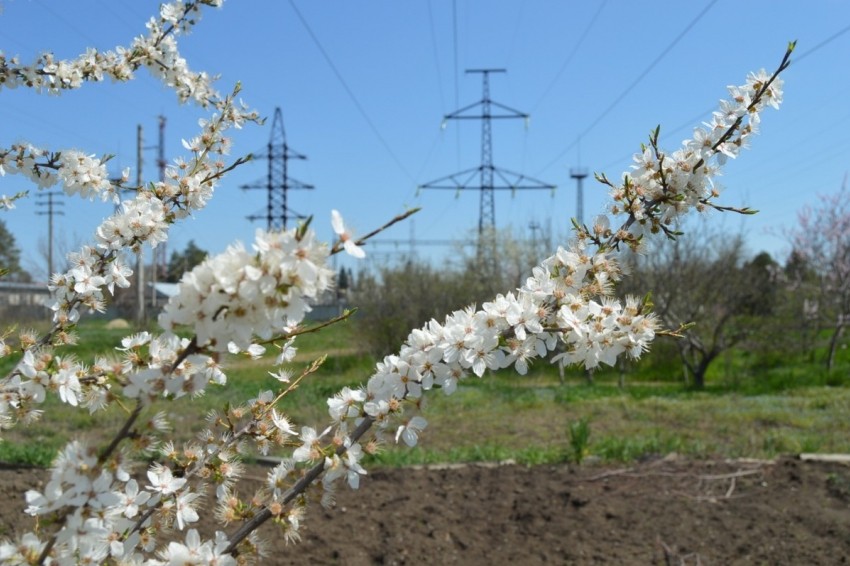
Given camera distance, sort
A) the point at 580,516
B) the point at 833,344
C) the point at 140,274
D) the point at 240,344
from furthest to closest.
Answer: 1. the point at 140,274
2. the point at 833,344
3. the point at 580,516
4. the point at 240,344

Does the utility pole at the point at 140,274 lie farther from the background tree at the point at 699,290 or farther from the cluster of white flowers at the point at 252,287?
the background tree at the point at 699,290

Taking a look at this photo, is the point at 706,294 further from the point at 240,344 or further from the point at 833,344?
the point at 240,344

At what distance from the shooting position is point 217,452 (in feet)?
5.53

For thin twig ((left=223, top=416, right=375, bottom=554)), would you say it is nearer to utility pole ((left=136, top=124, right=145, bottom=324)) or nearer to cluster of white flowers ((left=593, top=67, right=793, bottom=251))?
cluster of white flowers ((left=593, top=67, right=793, bottom=251))

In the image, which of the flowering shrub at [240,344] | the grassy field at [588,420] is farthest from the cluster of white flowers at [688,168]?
the grassy field at [588,420]

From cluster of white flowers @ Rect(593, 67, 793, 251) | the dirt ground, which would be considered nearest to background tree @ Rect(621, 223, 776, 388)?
the dirt ground

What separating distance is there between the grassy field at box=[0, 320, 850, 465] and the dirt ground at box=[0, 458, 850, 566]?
0.53 m

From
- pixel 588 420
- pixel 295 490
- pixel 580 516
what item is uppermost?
pixel 295 490

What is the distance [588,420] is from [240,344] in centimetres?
541

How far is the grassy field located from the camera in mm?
6281

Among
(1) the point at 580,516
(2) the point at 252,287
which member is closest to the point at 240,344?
(2) the point at 252,287

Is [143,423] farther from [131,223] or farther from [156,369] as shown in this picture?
[131,223]

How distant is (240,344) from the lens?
113cm

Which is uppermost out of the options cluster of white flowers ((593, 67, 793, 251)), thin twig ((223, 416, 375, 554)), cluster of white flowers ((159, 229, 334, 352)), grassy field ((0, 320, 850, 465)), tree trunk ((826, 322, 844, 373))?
cluster of white flowers ((593, 67, 793, 251))
